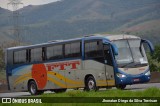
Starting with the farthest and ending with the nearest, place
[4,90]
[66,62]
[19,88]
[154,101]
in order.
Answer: [4,90]
[19,88]
[66,62]
[154,101]

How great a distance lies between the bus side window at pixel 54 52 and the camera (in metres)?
26.9

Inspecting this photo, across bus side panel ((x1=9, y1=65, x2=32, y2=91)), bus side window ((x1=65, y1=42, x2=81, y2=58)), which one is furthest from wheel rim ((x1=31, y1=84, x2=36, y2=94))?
bus side window ((x1=65, y1=42, x2=81, y2=58))

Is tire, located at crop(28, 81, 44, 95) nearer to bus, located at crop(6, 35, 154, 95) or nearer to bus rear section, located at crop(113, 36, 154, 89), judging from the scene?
bus, located at crop(6, 35, 154, 95)

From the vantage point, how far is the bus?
78.2ft

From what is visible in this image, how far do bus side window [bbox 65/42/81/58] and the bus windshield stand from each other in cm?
240

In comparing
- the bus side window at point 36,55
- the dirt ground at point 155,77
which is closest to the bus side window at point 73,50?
the bus side window at point 36,55

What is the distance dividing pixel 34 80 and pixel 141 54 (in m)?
7.72

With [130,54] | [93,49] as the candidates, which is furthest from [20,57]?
[130,54]

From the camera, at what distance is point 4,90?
140 feet

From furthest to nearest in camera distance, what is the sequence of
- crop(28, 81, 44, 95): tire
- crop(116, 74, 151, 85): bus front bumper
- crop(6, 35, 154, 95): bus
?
crop(28, 81, 44, 95): tire < crop(6, 35, 154, 95): bus < crop(116, 74, 151, 85): bus front bumper

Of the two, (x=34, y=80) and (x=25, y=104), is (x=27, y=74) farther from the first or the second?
(x=25, y=104)

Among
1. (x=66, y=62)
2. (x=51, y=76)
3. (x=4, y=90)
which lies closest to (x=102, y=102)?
(x=66, y=62)

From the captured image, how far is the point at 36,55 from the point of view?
2888cm

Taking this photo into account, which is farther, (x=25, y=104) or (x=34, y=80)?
(x=34, y=80)
